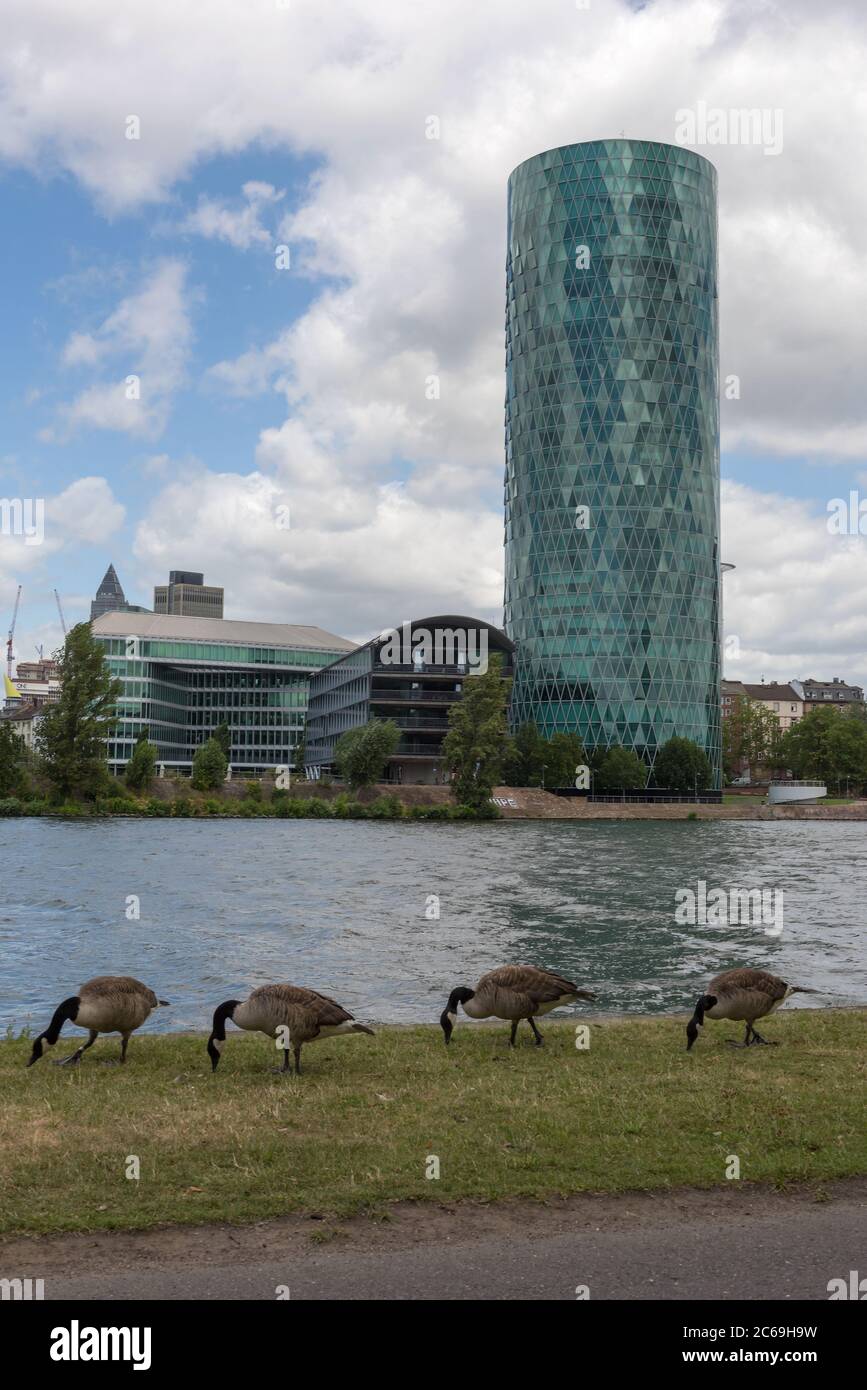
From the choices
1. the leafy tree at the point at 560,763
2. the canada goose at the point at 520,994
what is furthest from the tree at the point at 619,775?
the canada goose at the point at 520,994

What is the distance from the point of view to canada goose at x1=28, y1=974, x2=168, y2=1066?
56.4ft

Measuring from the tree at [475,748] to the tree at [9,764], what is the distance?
170ft

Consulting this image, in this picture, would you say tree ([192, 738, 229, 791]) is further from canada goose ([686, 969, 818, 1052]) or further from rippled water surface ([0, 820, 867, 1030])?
canada goose ([686, 969, 818, 1052])

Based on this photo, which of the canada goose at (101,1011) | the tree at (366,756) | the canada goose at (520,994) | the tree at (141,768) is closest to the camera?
the canada goose at (101,1011)

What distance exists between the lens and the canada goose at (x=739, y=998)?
18.2 metres

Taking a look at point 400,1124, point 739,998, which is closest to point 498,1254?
point 400,1124

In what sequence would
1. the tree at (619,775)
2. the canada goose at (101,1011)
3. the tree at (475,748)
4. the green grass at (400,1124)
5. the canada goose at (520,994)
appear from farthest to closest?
the tree at (619,775)
the tree at (475,748)
the canada goose at (520,994)
the canada goose at (101,1011)
the green grass at (400,1124)

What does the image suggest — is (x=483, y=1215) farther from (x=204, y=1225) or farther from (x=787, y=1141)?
(x=787, y=1141)

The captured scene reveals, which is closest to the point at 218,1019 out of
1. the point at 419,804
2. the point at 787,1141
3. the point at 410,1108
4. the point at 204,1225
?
the point at 410,1108

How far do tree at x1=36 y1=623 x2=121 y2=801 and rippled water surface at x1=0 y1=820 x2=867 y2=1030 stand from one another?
39.8 m

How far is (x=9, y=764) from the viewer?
134000 millimetres

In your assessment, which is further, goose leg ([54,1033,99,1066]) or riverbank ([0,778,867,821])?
riverbank ([0,778,867,821])

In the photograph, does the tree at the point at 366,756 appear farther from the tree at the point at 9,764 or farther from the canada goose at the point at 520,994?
the canada goose at the point at 520,994

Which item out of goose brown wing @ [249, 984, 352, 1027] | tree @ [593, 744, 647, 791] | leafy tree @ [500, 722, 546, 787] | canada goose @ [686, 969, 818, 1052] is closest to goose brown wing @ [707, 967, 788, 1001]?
canada goose @ [686, 969, 818, 1052]
